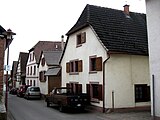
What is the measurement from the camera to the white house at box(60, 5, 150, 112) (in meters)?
19.1

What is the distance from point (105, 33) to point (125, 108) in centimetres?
585

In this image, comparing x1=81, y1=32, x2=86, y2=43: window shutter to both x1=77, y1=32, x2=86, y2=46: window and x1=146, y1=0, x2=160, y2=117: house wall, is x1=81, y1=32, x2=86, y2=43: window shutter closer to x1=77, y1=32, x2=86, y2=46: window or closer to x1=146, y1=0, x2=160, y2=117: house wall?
x1=77, y1=32, x2=86, y2=46: window

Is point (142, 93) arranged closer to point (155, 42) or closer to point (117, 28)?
point (117, 28)

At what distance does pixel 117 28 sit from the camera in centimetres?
2209

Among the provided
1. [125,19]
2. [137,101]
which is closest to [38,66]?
[125,19]

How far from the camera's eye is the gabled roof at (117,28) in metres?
20.1

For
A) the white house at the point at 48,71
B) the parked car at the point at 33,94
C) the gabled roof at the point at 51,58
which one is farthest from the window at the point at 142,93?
the gabled roof at the point at 51,58

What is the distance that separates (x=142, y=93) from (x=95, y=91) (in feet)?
11.6

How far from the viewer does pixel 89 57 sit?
2167 centimetres

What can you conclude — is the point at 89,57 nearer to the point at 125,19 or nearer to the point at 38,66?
the point at 125,19

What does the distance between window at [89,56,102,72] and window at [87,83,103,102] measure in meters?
1.21

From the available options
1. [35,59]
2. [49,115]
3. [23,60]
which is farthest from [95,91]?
[23,60]

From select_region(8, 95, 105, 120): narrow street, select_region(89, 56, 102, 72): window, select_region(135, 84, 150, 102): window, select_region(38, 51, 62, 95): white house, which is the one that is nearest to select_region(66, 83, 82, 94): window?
select_region(89, 56, 102, 72): window

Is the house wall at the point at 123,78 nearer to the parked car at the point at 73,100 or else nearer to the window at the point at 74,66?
the parked car at the point at 73,100
